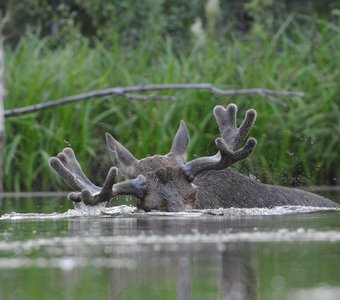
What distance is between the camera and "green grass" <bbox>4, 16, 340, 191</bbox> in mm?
13328

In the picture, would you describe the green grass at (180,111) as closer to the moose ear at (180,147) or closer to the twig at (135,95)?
the twig at (135,95)

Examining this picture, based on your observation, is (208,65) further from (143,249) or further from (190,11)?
(143,249)

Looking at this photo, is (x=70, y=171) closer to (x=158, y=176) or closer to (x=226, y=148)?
(x=158, y=176)

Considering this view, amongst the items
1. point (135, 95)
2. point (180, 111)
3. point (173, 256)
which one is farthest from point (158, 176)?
point (180, 111)

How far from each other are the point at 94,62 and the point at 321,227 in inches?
327

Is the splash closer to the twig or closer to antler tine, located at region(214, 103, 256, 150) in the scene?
antler tine, located at region(214, 103, 256, 150)

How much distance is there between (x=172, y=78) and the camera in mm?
14469

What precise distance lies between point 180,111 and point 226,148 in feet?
16.9

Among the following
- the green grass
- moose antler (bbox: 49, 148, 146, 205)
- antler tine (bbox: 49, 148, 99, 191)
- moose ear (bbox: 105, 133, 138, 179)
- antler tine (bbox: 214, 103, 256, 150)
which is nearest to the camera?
moose antler (bbox: 49, 148, 146, 205)

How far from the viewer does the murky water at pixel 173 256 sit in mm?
4461

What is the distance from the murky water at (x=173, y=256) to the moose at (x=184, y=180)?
0.53 ft

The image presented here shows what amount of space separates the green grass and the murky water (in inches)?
175

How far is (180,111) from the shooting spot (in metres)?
13.8

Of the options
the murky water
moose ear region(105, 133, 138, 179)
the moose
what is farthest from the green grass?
the murky water
